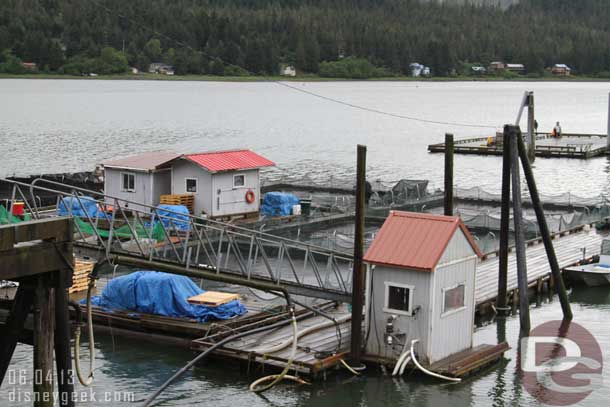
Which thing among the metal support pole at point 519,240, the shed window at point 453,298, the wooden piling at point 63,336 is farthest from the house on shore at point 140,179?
the wooden piling at point 63,336

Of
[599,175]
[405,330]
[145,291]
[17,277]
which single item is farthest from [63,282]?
[599,175]

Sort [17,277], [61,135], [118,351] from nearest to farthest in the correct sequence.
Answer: [17,277]
[118,351]
[61,135]

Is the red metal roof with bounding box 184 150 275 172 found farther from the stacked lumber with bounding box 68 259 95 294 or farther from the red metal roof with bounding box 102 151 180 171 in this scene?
the stacked lumber with bounding box 68 259 95 294

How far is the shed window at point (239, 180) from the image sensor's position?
151ft

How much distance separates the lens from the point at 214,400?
78.3 ft

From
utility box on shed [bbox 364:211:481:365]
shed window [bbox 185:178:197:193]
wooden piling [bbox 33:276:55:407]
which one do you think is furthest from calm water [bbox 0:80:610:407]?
shed window [bbox 185:178:197:193]

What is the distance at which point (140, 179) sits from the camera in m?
45.9

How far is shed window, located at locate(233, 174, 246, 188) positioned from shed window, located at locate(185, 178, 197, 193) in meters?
1.72

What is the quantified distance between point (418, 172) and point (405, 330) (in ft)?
211

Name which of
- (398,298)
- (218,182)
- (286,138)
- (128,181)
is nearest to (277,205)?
(218,182)

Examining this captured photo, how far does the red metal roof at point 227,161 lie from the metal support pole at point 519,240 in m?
17.3

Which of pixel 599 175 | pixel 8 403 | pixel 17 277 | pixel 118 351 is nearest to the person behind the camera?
pixel 17 277

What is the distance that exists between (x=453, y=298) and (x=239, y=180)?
22.2m

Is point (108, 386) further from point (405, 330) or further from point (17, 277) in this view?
point (17, 277)
